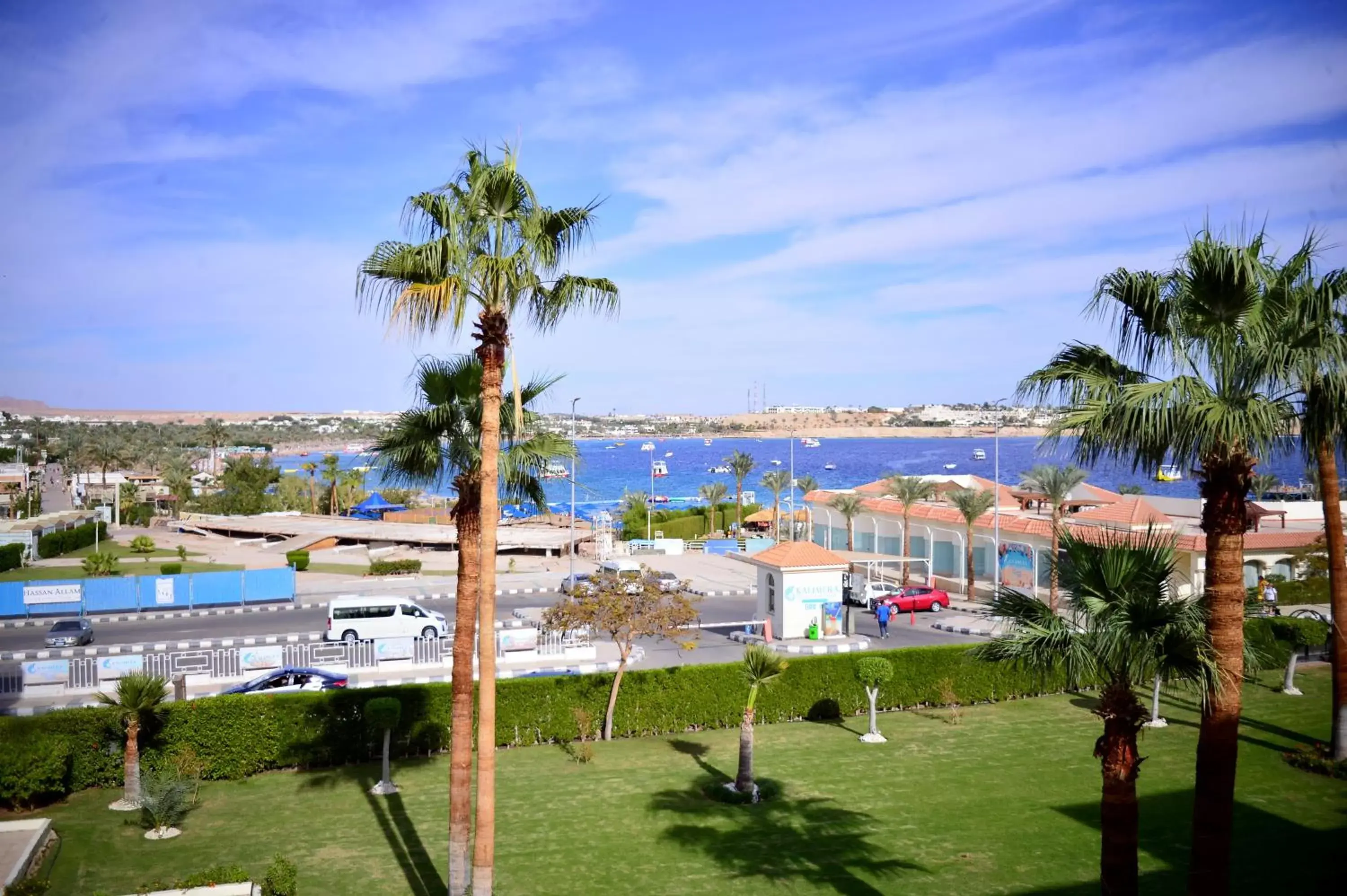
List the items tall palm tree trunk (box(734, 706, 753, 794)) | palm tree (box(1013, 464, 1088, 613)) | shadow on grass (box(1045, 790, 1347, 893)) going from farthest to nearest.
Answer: palm tree (box(1013, 464, 1088, 613))
tall palm tree trunk (box(734, 706, 753, 794))
shadow on grass (box(1045, 790, 1347, 893))

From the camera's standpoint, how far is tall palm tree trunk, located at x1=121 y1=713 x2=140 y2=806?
54.9 ft

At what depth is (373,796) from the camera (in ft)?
56.5

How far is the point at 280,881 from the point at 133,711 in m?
7.49

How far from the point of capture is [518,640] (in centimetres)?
2930

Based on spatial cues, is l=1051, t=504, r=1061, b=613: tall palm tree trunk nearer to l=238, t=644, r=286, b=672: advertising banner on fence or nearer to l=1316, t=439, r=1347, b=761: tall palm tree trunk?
l=1316, t=439, r=1347, b=761: tall palm tree trunk

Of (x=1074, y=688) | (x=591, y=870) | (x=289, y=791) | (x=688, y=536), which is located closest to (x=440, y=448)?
(x=591, y=870)

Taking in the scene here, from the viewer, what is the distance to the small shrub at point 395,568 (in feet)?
161

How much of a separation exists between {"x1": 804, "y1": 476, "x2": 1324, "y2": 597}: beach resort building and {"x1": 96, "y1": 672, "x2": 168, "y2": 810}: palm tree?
2521 cm

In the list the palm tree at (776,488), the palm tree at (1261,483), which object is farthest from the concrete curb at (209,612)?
the palm tree at (1261,483)

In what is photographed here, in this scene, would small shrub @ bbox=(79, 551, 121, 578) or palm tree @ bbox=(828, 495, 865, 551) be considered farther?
palm tree @ bbox=(828, 495, 865, 551)

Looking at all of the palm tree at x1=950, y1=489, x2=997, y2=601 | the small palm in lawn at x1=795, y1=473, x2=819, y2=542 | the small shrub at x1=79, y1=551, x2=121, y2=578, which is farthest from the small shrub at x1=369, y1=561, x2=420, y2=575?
the palm tree at x1=950, y1=489, x2=997, y2=601

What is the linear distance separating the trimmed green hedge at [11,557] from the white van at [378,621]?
2421 cm

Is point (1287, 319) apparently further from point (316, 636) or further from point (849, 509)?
point (849, 509)

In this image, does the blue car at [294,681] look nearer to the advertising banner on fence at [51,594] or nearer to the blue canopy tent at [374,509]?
the advertising banner on fence at [51,594]
